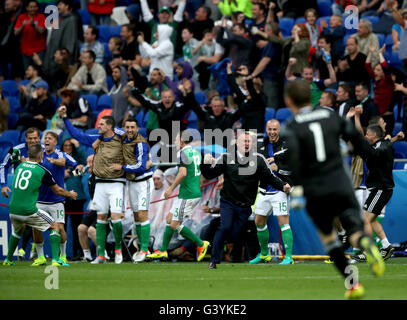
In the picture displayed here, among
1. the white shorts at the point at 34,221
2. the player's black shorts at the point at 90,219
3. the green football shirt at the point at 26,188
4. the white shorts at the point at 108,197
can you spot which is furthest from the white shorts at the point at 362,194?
the green football shirt at the point at 26,188

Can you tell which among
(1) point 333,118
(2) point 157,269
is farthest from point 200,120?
(1) point 333,118

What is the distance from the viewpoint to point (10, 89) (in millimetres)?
21812

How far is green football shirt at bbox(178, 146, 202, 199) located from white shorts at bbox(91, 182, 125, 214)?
3.61ft

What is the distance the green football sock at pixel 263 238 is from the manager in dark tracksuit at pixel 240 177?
118cm

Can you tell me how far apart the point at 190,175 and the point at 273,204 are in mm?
1642

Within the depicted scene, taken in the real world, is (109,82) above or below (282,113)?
above

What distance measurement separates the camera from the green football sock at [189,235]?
13.9 metres

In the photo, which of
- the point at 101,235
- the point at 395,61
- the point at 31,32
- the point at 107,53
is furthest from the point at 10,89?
the point at 395,61

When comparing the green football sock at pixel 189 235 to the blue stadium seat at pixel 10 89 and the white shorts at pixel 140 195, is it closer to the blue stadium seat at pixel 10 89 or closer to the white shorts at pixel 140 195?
the white shorts at pixel 140 195

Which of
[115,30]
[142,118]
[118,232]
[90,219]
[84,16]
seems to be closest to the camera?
[118,232]

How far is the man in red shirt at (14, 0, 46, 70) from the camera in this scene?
21.2 metres

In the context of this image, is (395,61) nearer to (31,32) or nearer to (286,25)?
(286,25)
